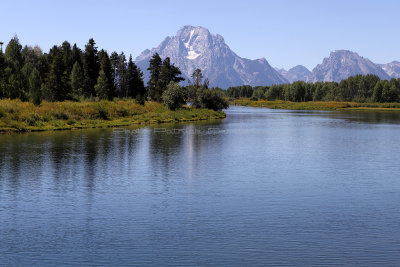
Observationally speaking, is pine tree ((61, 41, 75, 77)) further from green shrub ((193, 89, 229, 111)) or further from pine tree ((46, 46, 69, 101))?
green shrub ((193, 89, 229, 111))

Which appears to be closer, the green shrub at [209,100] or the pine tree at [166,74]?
the green shrub at [209,100]

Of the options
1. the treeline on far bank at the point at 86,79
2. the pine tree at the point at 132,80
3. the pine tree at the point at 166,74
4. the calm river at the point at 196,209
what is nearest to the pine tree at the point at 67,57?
the treeline on far bank at the point at 86,79

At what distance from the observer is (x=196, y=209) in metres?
22.3

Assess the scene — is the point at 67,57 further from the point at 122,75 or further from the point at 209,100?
the point at 209,100

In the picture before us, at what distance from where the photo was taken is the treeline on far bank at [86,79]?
344 feet

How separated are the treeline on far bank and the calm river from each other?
222 feet

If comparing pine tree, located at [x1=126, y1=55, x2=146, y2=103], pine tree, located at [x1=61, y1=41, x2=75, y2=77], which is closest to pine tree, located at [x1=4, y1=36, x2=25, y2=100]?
pine tree, located at [x1=61, y1=41, x2=75, y2=77]

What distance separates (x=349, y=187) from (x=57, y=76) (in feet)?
332

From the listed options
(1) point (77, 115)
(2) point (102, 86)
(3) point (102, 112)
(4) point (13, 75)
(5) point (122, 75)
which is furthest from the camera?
(5) point (122, 75)

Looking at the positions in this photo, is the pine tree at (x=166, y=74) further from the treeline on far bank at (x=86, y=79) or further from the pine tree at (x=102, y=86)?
the pine tree at (x=102, y=86)

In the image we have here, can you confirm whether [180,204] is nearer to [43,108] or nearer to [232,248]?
[232,248]

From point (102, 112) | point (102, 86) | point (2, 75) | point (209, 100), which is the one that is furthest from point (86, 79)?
point (102, 112)

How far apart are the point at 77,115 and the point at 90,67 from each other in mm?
58138

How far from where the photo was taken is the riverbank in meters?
68.8
